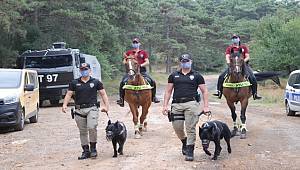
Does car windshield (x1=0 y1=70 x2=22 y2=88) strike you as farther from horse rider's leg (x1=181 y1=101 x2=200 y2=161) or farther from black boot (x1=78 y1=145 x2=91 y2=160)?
horse rider's leg (x1=181 y1=101 x2=200 y2=161)

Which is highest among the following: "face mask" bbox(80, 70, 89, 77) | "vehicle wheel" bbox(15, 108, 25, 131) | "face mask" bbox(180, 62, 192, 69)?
"face mask" bbox(180, 62, 192, 69)

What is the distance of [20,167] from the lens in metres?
9.69

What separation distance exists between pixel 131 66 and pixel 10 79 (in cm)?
492

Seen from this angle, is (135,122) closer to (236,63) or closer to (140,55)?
(140,55)

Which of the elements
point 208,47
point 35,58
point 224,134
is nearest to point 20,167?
point 224,134

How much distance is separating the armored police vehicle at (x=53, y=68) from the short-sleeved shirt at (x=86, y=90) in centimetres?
1463

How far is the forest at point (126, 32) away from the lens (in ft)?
108

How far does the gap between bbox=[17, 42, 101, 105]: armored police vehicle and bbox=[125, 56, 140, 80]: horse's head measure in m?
11.9

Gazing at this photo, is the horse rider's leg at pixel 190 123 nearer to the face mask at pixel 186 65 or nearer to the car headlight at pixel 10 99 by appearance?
the face mask at pixel 186 65

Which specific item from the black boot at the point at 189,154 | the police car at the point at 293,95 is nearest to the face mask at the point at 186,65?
the black boot at the point at 189,154

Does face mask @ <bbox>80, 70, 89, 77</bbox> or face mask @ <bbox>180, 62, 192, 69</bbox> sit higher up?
face mask @ <bbox>180, 62, 192, 69</bbox>

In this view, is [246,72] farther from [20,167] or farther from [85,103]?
[20,167]

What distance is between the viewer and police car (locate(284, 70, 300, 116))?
1908 centimetres

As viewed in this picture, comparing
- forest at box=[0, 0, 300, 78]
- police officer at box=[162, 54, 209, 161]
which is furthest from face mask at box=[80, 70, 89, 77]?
forest at box=[0, 0, 300, 78]
